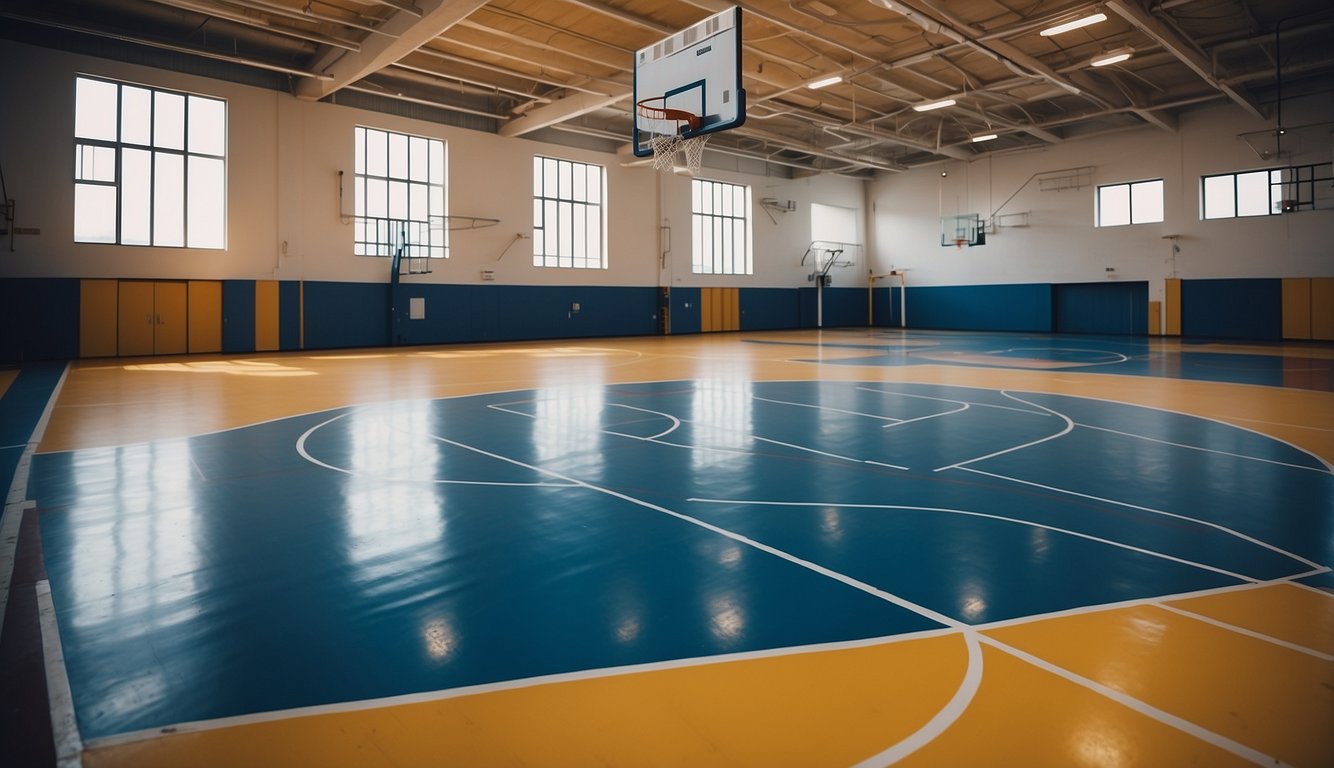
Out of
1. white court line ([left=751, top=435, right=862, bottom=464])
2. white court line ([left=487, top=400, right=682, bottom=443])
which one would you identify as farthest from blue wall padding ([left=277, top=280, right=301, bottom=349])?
white court line ([left=751, top=435, right=862, bottom=464])

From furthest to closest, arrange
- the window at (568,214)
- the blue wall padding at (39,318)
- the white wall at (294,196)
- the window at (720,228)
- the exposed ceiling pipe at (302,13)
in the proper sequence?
the window at (720,228), the window at (568,214), the blue wall padding at (39,318), the white wall at (294,196), the exposed ceiling pipe at (302,13)

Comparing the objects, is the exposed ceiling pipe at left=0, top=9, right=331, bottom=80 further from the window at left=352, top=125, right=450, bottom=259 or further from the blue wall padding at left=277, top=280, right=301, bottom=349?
the blue wall padding at left=277, top=280, right=301, bottom=349

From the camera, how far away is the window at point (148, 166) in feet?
63.2

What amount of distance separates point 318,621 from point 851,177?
37768 millimetres

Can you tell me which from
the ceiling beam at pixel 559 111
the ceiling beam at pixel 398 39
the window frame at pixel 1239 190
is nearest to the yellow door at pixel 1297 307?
the window frame at pixel 1239 190

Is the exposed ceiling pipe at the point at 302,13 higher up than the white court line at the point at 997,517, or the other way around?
the exposed ceiling pipe at the point at 302,13

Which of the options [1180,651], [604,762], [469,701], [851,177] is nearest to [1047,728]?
[1180,651]

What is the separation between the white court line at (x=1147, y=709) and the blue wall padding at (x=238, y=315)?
2293cm

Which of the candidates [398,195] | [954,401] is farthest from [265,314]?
[954,401]

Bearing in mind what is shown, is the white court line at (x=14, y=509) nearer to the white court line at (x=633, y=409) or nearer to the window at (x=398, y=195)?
the white court line at (x=633, y=409)

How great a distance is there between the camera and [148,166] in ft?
66.1

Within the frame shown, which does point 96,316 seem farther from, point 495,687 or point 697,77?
point 495,687

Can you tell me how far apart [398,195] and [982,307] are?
24548 millimetres

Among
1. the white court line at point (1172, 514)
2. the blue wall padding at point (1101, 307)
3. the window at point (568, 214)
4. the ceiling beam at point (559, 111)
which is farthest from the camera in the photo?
the blue wall padding at point (1101, 307)
